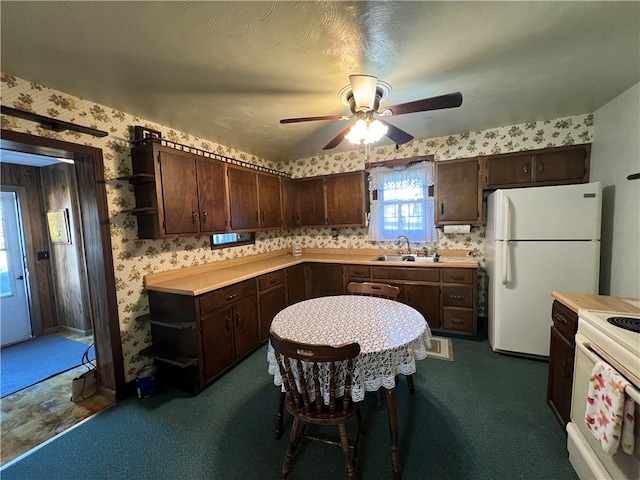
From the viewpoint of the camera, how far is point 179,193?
2355 mm

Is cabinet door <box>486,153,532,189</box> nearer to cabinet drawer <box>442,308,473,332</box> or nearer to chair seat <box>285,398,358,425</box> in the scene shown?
cabinet drawer <box>442,308,473,332</box>

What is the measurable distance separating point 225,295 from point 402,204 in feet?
8.50

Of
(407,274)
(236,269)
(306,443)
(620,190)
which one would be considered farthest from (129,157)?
(620,190)

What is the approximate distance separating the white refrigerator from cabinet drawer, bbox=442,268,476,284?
0.97ft

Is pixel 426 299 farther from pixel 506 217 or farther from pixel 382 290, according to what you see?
pixel 506 217

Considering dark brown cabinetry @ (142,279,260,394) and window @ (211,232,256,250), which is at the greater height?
window @ (211,232,256,250)

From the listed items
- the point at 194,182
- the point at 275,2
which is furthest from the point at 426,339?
the point at 194,182

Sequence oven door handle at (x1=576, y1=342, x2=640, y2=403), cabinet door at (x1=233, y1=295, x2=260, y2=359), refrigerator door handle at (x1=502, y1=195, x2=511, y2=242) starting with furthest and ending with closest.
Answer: cabinet door at (x1=233, y1=295, x2=260, y2=359)
refrigerator door handle at (x1=502, y1=195, x2=511, y2=242)
oven door handle at (x1=576, y1=342, x2=640, y2=403)

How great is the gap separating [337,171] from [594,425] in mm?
3495

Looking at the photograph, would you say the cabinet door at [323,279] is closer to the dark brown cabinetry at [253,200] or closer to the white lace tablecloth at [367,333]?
the dark brown cabinetry at [253,200]

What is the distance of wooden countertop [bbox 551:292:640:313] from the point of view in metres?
1.52

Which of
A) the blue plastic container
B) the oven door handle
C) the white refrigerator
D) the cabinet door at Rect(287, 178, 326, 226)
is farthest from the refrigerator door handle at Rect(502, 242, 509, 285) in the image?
the blue plastic container

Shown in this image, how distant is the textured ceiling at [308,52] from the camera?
1.22 meters

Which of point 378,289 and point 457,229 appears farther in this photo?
point 457,229
